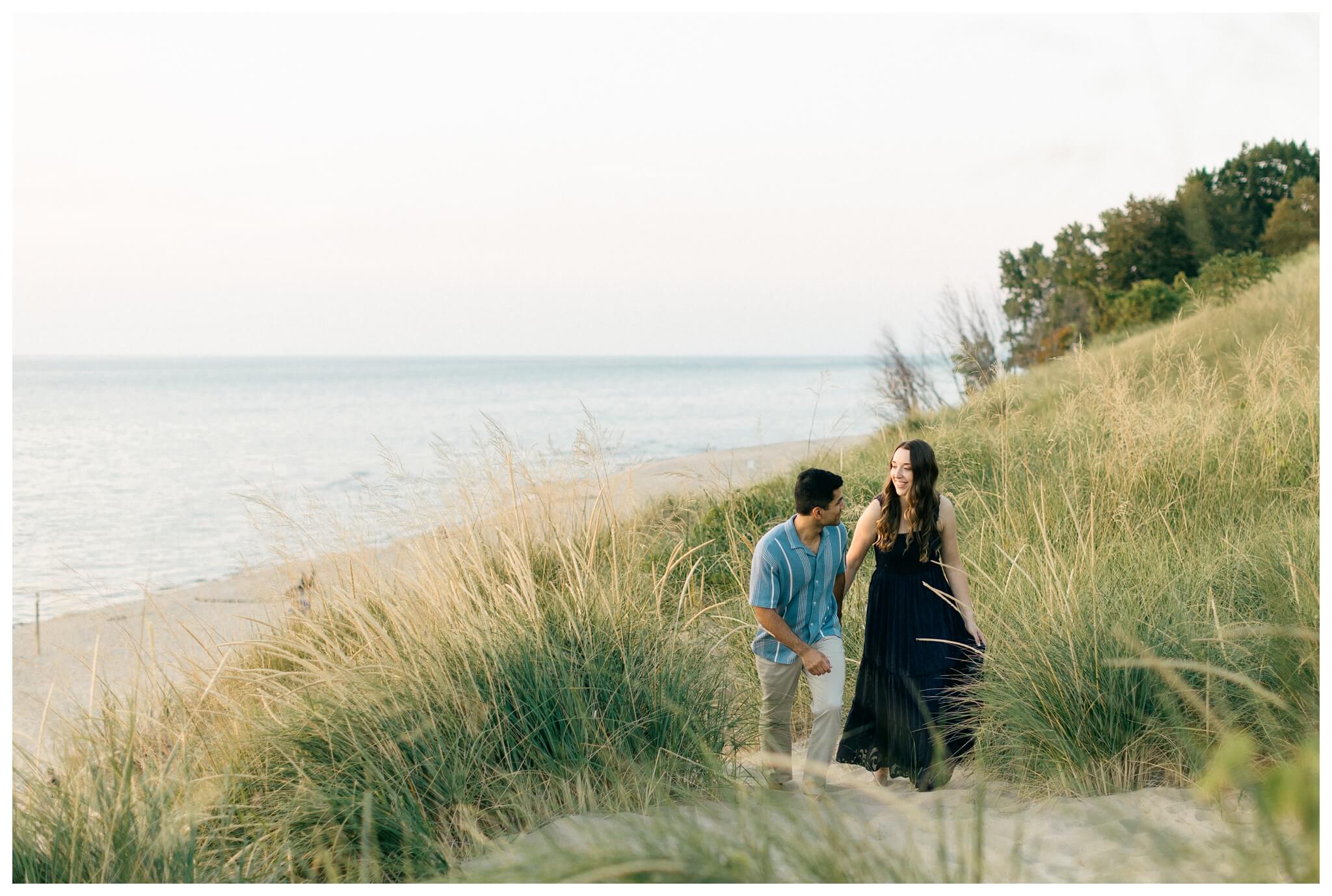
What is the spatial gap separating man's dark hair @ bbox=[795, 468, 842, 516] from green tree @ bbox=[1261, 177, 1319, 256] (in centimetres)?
3126

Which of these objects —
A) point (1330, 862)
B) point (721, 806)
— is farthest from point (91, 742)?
point (1330, 862)

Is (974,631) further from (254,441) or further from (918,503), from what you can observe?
(254,441)

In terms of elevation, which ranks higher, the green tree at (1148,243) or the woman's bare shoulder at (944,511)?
the green tree at (1148,243)

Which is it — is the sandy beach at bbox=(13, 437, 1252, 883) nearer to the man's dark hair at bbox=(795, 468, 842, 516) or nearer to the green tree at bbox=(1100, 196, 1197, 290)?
the man's dark hair at bbox=(795, 468, 842, 516)

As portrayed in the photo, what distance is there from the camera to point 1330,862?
8.64 feet

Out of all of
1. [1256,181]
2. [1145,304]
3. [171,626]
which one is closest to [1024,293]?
[1145,304]

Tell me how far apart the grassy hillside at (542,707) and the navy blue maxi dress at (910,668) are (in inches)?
9.4

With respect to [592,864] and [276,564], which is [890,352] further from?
[592,864]

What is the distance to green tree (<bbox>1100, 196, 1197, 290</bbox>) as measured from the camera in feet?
107

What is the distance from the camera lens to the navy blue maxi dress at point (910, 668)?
4887mm

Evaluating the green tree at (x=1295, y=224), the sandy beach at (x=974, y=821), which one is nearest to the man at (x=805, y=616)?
the sandy beach at (x=974, y=821)

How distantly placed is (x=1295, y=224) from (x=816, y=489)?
33025 millimetres

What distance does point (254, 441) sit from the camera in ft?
143

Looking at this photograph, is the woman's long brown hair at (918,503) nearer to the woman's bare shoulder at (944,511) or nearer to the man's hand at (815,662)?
the woman's bare shoulder at (944,511)
